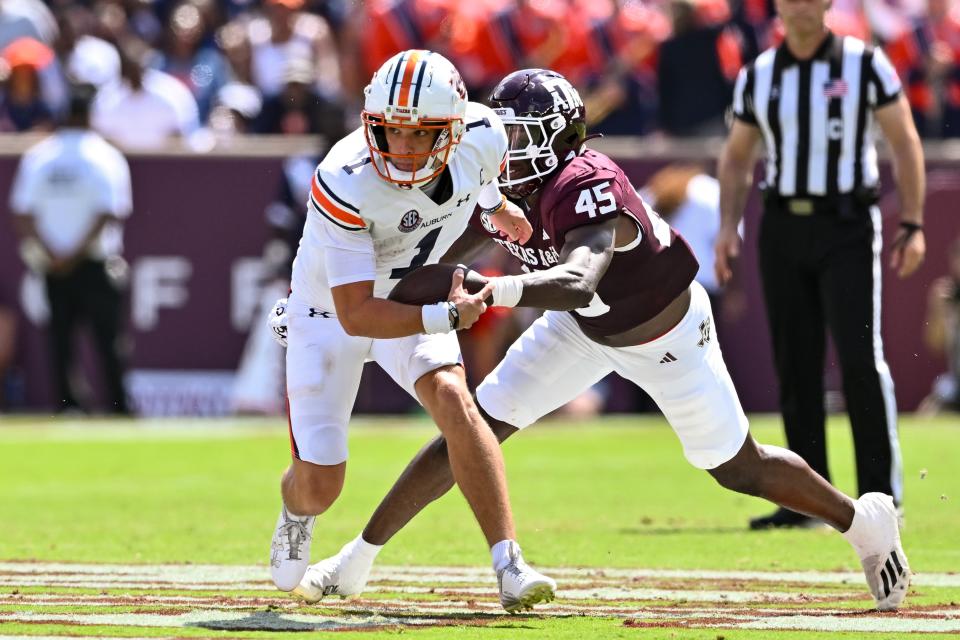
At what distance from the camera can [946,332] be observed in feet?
43.4

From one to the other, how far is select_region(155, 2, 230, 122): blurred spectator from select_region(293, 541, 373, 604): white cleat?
9.82 m

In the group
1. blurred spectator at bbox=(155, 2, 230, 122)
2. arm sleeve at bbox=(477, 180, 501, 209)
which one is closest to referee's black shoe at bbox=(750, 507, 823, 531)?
arm sleeve at bbox=(477, 180, 501, 209)

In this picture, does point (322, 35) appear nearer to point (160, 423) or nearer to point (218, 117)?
point (218, 117)

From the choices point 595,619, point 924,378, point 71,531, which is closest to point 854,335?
point 595,619

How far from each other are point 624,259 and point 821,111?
7.86 feet

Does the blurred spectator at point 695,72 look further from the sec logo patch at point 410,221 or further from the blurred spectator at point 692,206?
the sec logo patch at point 410,221

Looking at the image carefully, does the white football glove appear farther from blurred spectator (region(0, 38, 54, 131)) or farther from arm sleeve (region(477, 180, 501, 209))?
blurred spectator (region(0, 38, 54, 131))

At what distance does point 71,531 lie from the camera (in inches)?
315

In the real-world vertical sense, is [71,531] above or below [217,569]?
below

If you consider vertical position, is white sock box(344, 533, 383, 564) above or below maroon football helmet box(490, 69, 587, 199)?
below

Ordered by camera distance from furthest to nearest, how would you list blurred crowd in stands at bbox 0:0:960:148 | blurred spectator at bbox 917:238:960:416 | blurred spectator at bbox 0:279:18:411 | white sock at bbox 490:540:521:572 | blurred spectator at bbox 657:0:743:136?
blurred spectator at bbox 0:279:18:411 → blurred crowd in stands at bbox 0:0:960:148 → blurred spectator at bbox 657:0:743:136 → blurred spectator at bbox 917:238:960:416 → white sock at bbox 490:540:521:572

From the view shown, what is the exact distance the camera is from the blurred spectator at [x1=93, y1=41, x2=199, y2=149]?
14.2 meters

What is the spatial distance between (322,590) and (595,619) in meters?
0.97

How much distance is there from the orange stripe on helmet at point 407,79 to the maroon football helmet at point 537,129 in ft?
1.58
